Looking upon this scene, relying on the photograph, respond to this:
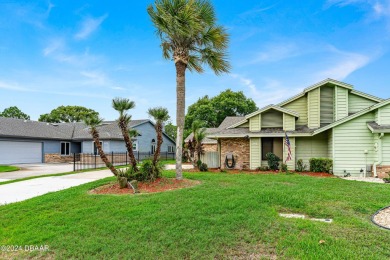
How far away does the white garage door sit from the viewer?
22.9 meters

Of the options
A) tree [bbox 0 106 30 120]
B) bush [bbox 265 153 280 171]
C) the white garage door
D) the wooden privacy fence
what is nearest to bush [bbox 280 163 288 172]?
bush [bbox 265 153 280 171]

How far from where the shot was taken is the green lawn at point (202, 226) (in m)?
3.66

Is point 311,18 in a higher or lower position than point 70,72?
higher

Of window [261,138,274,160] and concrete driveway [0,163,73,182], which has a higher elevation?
window [261,138,274,160]

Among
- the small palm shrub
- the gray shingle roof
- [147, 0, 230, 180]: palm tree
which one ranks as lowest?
the small palm shrub

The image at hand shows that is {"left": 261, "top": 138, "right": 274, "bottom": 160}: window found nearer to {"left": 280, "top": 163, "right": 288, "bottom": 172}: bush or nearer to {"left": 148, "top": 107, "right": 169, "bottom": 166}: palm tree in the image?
{"left": 280, "top": 163, "right": 288, "bottom": 172}: bush

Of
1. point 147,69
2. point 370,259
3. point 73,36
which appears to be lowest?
point 370,259

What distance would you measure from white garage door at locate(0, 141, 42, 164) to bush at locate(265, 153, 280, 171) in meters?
24.2

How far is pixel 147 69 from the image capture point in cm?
1742

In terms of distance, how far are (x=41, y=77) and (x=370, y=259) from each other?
24402 mm

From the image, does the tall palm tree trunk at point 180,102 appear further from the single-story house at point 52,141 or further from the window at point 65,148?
the window at point 65,148

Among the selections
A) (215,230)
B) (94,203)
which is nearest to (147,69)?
(94,203)

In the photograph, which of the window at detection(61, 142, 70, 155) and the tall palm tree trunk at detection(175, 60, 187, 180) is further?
the window at detection(61, 142, 70, 155)

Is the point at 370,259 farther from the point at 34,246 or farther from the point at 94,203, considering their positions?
the point at 94,203
